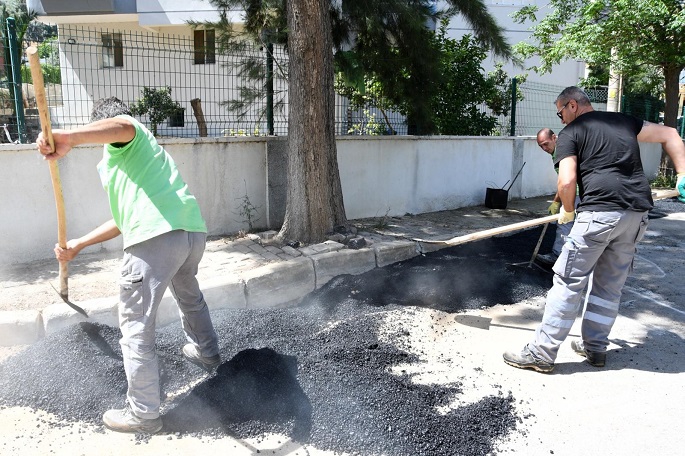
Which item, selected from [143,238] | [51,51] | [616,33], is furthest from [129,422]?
[616,33]

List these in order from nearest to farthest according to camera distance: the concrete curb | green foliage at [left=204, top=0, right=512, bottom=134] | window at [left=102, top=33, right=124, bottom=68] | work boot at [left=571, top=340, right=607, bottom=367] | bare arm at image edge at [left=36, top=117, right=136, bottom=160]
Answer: bare arm at image edge at [left=36, top=117, right=136, bottom=160]
work boot at [left=571, top=340, right=607, bottom=367]
the concrete curb
window at [left=102, top=33, right=124, bottom=68]
green foliage at [left=204, top=0, right=512, bottom=134]

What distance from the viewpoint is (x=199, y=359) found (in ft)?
12.0

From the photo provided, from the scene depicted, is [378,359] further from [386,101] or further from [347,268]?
[386,101]

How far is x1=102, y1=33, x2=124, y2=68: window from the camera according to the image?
6.34m

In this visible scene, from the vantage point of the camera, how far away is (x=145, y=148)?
298 cm

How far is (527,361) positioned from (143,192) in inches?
109

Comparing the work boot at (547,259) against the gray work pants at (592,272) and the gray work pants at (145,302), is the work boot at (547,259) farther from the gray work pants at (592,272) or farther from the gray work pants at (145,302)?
the gray work pants at (145,302)

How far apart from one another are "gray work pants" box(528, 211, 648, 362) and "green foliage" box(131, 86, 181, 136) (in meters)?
5.12

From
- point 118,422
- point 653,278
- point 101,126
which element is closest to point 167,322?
point 118,422

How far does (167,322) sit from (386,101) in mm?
5130

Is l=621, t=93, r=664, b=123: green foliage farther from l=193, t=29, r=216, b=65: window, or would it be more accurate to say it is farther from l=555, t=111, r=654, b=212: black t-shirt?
l=555, t=111, r=654, b=212: black t-shirt

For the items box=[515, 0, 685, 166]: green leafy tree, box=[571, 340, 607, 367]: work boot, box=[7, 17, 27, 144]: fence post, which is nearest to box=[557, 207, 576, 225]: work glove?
box=[571, 340, 607, 367]: work boot

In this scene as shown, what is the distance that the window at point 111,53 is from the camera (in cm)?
634

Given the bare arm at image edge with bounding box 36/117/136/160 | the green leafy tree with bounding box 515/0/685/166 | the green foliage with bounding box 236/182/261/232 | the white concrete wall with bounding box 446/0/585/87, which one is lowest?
the green foliage with bounding box 236/182/261/232
